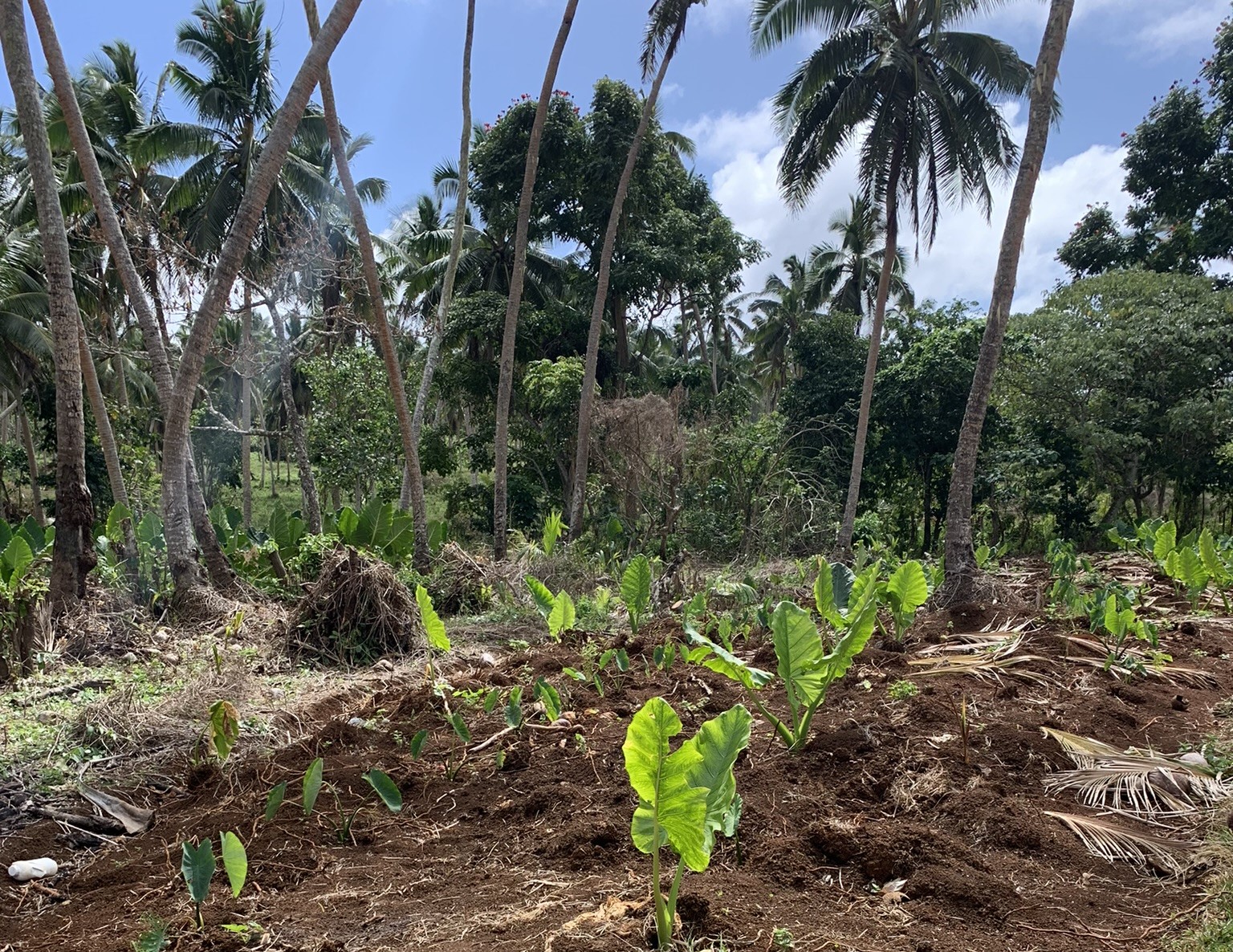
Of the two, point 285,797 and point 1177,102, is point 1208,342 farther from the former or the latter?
point 285,797

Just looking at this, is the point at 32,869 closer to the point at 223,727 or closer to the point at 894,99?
the point at 223,727

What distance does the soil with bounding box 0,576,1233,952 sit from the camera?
2592 millimetres

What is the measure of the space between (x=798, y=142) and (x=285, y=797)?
14.6 m

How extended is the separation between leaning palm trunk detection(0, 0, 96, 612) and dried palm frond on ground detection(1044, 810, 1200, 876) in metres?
7.17

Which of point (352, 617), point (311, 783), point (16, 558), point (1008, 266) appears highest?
point (1008, 266)

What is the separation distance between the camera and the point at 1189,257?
63.0 feet

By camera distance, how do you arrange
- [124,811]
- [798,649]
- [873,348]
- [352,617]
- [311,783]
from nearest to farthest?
1. [311,783]
2. [798,649]
3. [124,811]
4. [352,617]
5. [873,348]

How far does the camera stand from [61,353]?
689cm

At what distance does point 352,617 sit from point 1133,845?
18.7 ft

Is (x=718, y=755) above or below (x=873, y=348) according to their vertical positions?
below

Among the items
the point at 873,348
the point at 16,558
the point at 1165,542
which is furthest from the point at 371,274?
the point at 1165,542

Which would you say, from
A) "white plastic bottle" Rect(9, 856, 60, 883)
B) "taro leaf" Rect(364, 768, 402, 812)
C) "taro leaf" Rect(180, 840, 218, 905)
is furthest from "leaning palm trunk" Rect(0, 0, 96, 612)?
"taro leaf" Rect(180, 840, 218, 905)

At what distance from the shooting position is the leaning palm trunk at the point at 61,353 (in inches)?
269

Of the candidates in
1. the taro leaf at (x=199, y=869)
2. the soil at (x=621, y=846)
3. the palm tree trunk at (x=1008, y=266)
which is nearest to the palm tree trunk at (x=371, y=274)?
the soil at (x=621, y=846)
